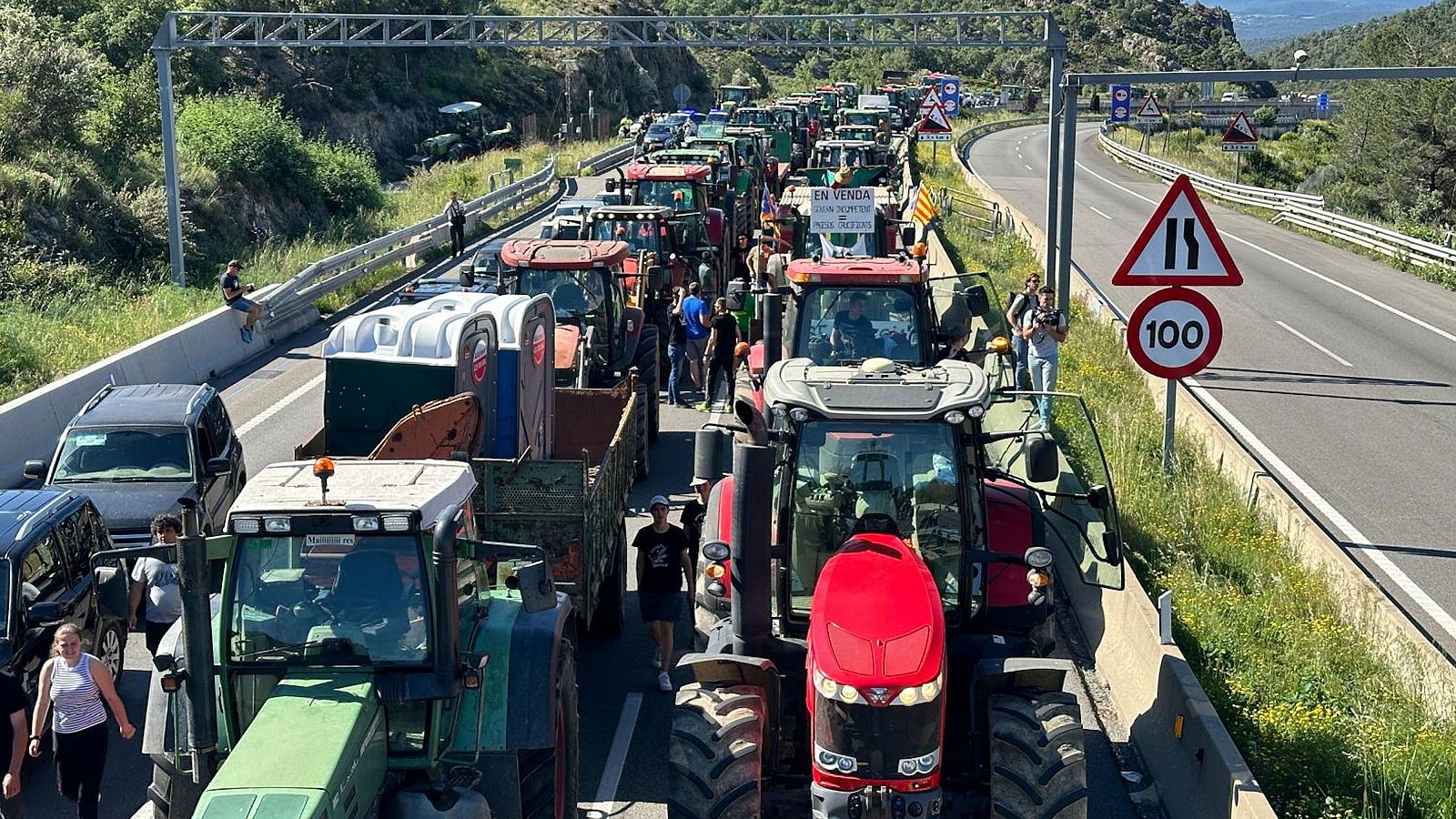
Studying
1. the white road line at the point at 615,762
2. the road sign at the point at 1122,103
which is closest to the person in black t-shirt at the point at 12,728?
the white road line at the point at 615,762

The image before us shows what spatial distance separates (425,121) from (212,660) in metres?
65.4

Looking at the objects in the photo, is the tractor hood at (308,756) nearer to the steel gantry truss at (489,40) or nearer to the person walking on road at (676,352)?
the person walking on road at (676,352)

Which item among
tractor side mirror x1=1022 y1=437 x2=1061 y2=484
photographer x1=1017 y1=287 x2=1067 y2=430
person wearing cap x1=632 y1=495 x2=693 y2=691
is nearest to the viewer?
tractor side mirror x1=1022 y1=437 x2=1061 y2=484

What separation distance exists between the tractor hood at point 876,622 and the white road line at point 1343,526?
7346mm

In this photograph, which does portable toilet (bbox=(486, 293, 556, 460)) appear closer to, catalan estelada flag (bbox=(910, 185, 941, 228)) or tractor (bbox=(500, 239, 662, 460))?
tractor (bbox=(500, 239, 662, 460))

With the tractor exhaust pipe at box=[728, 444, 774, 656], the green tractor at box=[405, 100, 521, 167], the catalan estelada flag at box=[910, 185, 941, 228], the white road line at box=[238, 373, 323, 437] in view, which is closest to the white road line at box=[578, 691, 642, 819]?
the tractor exhaust pipe at box=[728, 444, 774, 656]

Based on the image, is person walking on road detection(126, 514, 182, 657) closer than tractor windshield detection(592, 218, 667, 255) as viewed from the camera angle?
Yes

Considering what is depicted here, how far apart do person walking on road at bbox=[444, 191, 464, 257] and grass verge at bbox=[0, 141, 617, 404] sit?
2131 millimetres

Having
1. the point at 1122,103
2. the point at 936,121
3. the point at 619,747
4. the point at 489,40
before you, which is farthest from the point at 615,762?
the point at 1122,103

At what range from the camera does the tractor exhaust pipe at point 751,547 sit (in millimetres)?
7547

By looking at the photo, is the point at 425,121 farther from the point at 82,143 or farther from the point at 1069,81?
the point at 1069,81

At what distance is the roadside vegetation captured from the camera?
9133 mm

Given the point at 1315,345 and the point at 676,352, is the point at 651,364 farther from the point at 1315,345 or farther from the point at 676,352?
the point at 1315,345

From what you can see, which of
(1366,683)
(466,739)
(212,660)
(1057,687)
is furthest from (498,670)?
(1366,683)
